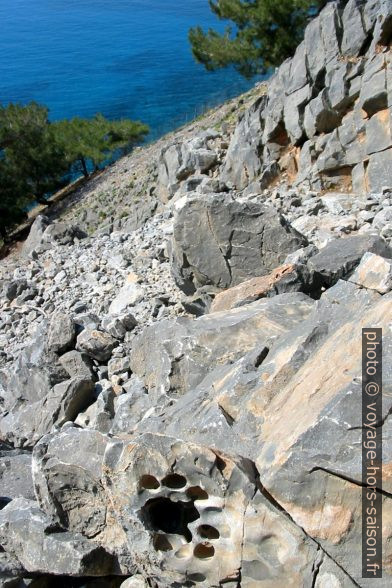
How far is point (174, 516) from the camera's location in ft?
19.0

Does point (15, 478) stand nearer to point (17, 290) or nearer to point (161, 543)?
point (161, 543)

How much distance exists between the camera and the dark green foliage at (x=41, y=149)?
3525 cm

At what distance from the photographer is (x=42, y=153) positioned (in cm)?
Result: 3709

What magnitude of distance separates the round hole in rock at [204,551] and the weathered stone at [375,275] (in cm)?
331

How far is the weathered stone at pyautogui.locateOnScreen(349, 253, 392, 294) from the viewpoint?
22.1 feet

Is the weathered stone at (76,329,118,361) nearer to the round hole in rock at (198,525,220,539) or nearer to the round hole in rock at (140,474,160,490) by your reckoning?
the round hole in rock at (140,474,160,490)

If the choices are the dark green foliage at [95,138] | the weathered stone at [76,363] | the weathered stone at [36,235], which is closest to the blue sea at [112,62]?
the dark green foliage at [95,138]

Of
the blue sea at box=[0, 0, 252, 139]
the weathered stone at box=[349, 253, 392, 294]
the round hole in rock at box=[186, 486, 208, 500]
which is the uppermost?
the blue sea at box=[0, 0, 252, 139]

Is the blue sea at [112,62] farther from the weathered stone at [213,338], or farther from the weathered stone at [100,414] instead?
the weathered stone at [213,338]

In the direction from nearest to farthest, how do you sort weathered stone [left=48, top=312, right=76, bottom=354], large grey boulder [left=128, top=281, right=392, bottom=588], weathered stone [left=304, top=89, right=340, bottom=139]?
large grey boulder [left=128, top=281, right=392, bottom=588] → weathered stone [left=48, top=312, right=76, bottom=354] → weathered stone [left=304, top=89, right=340, bottom=139]

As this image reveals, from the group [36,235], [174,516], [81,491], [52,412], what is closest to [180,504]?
[174,516]

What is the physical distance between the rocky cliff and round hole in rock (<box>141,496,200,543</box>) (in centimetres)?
2

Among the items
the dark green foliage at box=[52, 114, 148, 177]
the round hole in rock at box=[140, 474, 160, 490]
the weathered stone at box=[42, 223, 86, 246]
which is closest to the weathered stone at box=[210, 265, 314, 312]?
the round hole in rock at box=[140, 474, 160, 490]

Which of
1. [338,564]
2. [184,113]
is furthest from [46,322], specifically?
[184,113]
